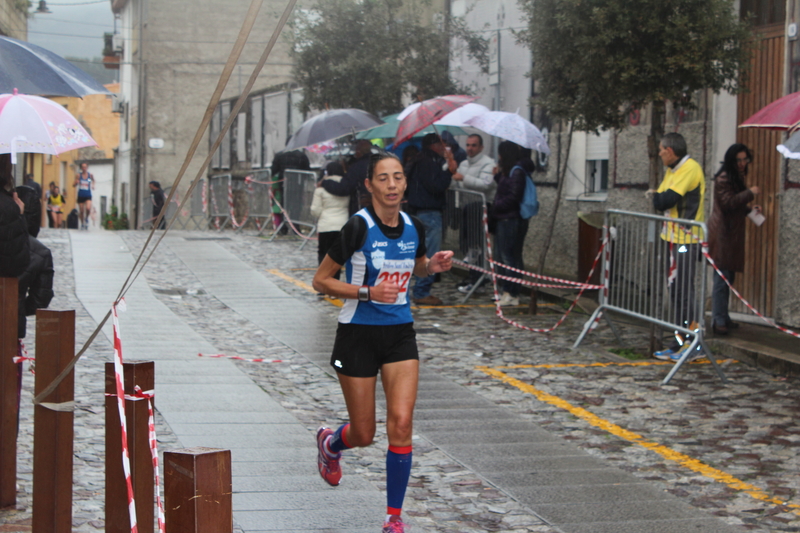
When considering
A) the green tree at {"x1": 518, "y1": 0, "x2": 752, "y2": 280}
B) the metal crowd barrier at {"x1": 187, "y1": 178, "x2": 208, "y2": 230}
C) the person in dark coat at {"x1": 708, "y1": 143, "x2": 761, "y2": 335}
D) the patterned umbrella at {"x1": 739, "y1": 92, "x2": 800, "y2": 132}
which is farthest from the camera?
the metal crowd barrier at {"x1": 187, "y1": 178, "x2": 208, "y2": 230}

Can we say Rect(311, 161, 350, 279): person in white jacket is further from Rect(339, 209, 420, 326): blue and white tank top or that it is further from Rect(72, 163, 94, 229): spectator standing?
Rect(72, 163, 94, 229): spectator standing

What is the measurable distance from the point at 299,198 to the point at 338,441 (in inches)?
593

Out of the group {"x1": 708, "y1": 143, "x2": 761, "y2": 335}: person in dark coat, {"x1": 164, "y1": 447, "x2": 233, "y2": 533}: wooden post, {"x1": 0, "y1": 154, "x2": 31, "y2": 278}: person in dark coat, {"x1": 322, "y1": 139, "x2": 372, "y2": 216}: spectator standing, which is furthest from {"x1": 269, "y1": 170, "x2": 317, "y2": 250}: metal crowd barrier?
{"x1": 164, "y1": 447, "x2": 233, "y2": 533}: wooden post

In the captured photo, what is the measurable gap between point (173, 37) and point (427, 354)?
29.7 m

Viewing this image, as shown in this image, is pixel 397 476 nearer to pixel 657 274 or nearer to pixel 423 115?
pixel 657 274

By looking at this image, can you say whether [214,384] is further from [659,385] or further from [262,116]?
[262,116]

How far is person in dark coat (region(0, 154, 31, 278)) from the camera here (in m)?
5.06

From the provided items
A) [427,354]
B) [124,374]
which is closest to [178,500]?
[124,374]

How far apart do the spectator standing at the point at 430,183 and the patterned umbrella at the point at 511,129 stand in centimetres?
52

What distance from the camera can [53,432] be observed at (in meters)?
4.12

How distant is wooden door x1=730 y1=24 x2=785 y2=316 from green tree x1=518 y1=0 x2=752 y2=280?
753mm

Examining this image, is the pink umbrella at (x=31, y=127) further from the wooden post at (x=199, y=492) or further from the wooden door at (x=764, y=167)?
the wooden door at (x=764, y=167)

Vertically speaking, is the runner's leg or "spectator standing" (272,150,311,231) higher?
"spectator standing" (272,150,311,231)

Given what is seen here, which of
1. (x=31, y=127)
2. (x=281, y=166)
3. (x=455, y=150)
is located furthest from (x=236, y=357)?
(x=281, y=166)
